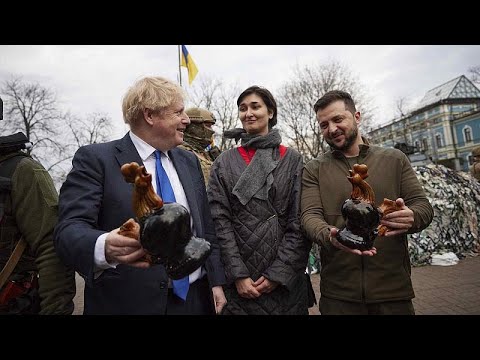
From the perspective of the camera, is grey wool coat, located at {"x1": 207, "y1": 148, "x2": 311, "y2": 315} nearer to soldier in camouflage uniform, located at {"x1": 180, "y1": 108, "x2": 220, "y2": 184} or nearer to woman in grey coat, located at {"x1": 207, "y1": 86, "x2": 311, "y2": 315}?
woman in grey coat, located at {"x1": 207, "y1": 86, "x2": 311, "y2": 315}

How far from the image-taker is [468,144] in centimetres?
4984

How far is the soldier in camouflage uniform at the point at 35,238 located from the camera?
73.0 inches

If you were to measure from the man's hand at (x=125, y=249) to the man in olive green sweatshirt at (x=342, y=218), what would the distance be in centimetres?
122

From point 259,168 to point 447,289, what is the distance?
19.5ft

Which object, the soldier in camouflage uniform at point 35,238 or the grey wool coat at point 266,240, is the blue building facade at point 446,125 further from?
the soldier in camouflage uniform at point 35,238

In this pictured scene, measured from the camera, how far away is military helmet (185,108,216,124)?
A: 4004 millimetres

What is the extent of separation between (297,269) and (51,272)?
5.28 feet

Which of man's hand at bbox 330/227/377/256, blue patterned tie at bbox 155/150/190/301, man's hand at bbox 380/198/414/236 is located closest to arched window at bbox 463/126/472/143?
man's hand at bbox 380/198/414/236

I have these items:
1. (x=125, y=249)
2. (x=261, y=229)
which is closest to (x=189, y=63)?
(x=261, y=229)

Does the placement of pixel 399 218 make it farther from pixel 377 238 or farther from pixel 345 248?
pixel 377 238

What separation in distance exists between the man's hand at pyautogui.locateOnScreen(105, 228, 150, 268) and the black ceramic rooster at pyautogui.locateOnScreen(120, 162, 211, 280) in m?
0.02

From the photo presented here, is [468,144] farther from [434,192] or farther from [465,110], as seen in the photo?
[434,192]

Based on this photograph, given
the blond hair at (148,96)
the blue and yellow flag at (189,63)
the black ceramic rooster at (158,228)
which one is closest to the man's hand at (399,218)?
the black ceramic rooster at (158,228)

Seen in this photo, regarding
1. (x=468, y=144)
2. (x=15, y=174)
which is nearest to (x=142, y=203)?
(x=15, y=174)
